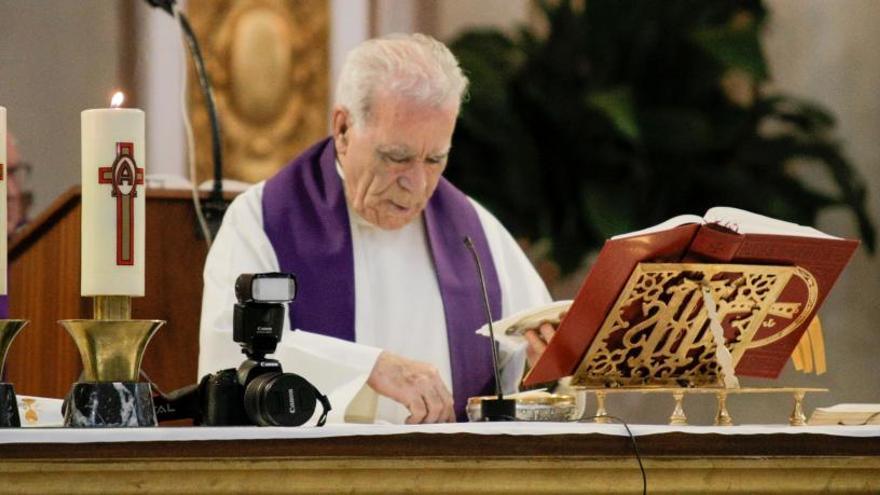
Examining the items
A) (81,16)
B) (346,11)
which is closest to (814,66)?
(346,11)

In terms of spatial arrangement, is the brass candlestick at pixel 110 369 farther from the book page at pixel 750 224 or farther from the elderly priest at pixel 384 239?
the elderly priest at pixel 384 239

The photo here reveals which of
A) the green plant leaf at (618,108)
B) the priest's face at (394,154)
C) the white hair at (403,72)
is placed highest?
the green plant leaf at (618,108)

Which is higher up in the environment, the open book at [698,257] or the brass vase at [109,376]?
the open book at [698,257]

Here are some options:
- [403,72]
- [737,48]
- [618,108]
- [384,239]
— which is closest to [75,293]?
[384,239]

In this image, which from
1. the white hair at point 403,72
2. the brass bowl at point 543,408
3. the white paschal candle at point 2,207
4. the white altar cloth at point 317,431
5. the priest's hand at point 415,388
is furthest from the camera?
the white hair at point 403,72

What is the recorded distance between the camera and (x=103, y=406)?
2.10 meters

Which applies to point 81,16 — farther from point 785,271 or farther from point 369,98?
point 785,271

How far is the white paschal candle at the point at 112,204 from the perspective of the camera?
2.11m

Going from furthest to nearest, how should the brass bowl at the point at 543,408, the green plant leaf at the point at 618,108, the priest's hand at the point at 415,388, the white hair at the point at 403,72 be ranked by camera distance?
the green plant leaf at the point at 618,108
the white hair at the point at 403,72
the priest's hand at the point at 415,388
the brass bowl at the point at 543,408

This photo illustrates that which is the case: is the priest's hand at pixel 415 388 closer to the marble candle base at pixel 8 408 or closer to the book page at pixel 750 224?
the book page at pixel 750 224

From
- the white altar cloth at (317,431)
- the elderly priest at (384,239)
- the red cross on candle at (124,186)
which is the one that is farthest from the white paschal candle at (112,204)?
the elderly priest at (384,239)

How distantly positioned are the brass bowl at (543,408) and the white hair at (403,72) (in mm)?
1238

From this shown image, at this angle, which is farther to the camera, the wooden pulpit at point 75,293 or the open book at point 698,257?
the wooden pulpit at point 75,293

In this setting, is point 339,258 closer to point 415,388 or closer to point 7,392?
point 415,388
